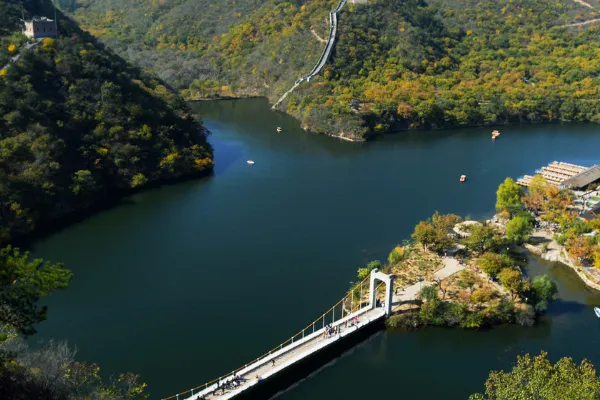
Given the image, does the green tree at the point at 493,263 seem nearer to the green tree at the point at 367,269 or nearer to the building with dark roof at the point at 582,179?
the green tree at the point at 367,269

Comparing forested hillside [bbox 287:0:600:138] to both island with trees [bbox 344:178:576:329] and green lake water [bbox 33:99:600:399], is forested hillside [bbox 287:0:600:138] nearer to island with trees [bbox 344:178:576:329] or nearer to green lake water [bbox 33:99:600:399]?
green lake water [bbox 33:99:600:399]

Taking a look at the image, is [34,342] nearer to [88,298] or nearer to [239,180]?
[88,298]

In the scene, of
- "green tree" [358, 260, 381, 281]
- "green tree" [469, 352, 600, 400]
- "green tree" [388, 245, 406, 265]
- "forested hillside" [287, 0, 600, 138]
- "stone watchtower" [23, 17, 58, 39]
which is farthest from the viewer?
"forested hillside" [287, 0, 600, 138]

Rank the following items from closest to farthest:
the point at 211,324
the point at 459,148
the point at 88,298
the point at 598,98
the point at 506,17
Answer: the point at 211,324 → the point at 88,298 → the point at 459,148 → the point at 598,98 → the point at 506,17

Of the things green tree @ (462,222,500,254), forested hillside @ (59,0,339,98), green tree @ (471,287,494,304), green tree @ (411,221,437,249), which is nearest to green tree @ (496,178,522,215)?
green tree @ (462,222,500,254)

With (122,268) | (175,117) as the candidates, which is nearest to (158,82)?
(175,117)

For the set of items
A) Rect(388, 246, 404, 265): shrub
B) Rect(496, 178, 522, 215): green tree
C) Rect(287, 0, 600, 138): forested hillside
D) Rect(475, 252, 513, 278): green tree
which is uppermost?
Rect(287, 0, 600, 138): forested hillside

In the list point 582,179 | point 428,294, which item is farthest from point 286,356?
point 582,179
